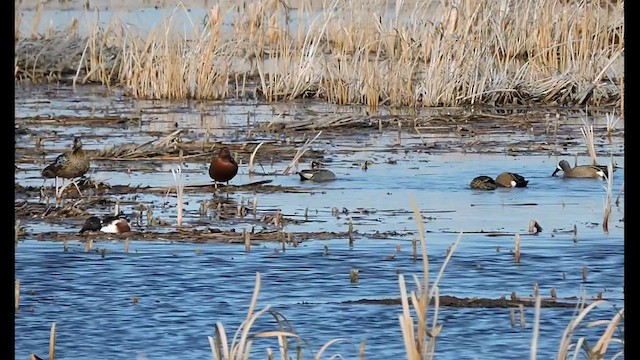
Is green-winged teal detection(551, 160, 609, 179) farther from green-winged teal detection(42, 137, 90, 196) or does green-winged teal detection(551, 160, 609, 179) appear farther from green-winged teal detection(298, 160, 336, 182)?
→ green-winged teal detection(42, 137, 90, 196)

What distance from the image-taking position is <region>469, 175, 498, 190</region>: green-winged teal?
10.5 meters

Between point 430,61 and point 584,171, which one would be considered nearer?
point 584,171

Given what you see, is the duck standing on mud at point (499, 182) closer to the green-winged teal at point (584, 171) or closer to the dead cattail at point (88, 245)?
the green-winged teal at point (584, 171)

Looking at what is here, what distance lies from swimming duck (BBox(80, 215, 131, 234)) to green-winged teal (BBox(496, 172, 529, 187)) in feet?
10.6

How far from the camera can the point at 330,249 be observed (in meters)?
8.19

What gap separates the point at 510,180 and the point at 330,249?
2.83m

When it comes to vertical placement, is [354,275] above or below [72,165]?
below

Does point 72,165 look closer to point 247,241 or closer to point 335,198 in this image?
point 335,198

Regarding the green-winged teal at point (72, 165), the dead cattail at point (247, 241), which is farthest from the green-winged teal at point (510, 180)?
the green-winged teal at point (72, 165)

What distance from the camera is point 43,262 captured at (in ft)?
25.8

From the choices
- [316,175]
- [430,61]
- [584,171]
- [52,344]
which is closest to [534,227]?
[584,171]

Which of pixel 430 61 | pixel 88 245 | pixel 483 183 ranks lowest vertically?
pixel 88 245

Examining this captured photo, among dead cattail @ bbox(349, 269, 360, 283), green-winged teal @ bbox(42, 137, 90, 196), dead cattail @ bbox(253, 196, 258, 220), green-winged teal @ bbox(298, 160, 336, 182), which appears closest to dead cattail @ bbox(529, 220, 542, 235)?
dead cattail @ bbox(349, 269, 360, 283)
